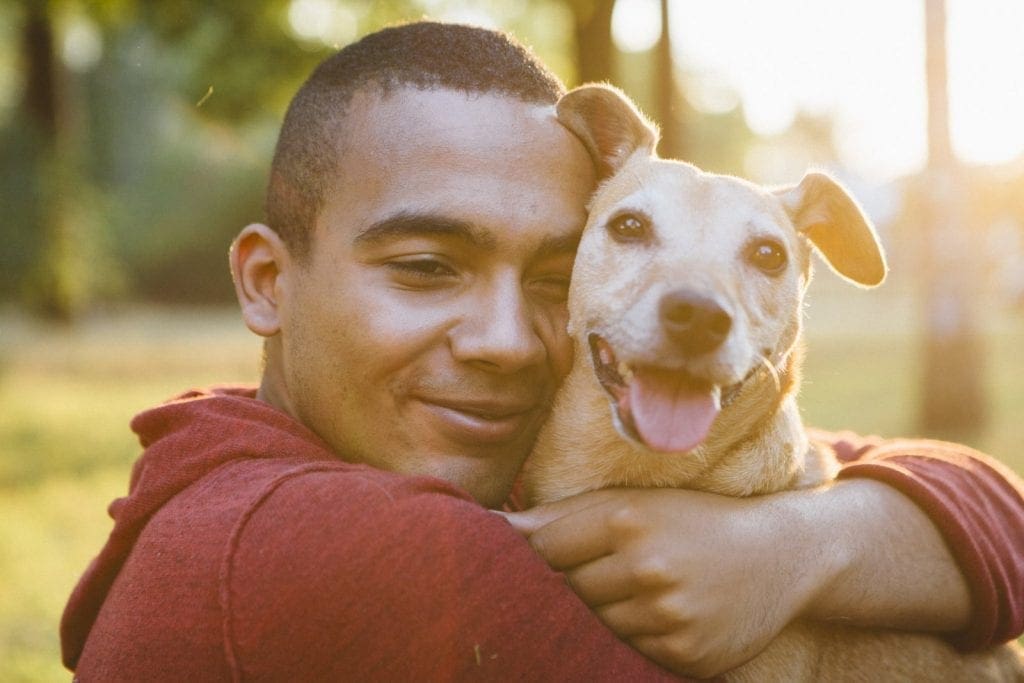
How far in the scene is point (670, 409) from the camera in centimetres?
248

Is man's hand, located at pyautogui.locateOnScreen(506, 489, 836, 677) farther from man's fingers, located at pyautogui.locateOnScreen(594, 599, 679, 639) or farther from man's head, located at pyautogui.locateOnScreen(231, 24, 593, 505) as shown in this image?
man's head, located at pyautogui.locateOnScreen(231, 24, 593, 505)

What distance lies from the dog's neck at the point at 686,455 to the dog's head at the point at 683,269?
0.40ft

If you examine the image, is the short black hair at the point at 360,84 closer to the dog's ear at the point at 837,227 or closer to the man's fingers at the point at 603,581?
the dog's ear at the point at 837,227

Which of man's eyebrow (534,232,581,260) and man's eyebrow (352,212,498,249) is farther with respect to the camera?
man's eyebrow (534,232,581,260)

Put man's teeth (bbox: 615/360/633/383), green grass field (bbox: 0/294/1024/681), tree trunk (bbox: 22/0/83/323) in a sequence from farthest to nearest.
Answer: tree trunk (bbox: 22/0/83/323) < green grass field (bbox: 0/294/1024/681) < man's teeth (bbox: 615/360/633/383)

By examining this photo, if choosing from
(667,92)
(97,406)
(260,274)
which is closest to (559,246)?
(260,274)

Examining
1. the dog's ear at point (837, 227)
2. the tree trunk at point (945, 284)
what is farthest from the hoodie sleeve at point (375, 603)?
the tree trunk at point (945, 284)

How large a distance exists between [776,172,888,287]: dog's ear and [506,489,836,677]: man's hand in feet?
3.82

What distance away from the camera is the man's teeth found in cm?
259

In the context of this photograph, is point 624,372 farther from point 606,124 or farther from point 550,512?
point 606,124

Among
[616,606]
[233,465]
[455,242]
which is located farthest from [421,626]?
[455,242]

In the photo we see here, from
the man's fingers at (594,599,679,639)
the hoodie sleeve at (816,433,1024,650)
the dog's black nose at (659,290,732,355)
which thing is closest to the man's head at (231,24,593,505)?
the dog's black nose at (659,290,732,355)

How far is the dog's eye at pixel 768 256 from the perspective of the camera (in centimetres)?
292

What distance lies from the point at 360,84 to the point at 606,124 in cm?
82
